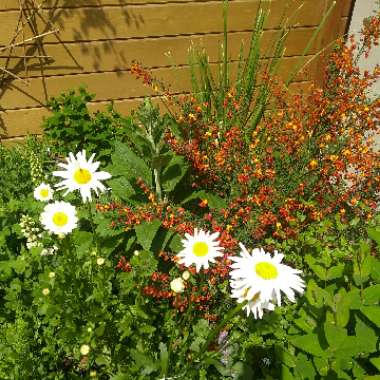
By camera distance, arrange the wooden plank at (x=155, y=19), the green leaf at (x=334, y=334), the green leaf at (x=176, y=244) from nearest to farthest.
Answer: the green leaf at (x=334, y=334) → the green leaf at (x=176, y=244) → the wooden plank at (x=155, y=19)

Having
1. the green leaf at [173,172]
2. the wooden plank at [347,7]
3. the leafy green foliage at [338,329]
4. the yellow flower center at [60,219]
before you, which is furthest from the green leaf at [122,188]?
the wooden plank at [347,7]

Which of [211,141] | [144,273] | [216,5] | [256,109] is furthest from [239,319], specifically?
[216,5]

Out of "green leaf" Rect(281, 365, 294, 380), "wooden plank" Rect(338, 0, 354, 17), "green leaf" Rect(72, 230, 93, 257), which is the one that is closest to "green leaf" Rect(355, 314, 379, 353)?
"green leaf" Rect(281, 365, 294, 380)

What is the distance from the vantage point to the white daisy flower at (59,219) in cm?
171

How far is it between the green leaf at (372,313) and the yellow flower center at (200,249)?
1.90ft

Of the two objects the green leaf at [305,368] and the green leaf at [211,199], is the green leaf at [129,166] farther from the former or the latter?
the green leaf at [305,368]

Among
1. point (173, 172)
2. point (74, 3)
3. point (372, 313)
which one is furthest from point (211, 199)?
point (74, 3)

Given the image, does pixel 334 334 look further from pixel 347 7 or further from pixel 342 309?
pixel 347 7

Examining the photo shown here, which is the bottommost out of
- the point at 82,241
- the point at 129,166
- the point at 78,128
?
the point at 82,241

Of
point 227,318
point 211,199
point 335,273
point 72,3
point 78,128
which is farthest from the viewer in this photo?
point 72,3

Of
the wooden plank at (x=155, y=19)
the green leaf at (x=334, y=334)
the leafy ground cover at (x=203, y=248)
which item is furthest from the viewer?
the wooden plank at (x=155, y=19)

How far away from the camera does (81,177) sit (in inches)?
67.6

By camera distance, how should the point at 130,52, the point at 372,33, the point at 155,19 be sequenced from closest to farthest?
the point at 372,33
the point at 155,19
the point at 130,52

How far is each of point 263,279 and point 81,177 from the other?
90cm
